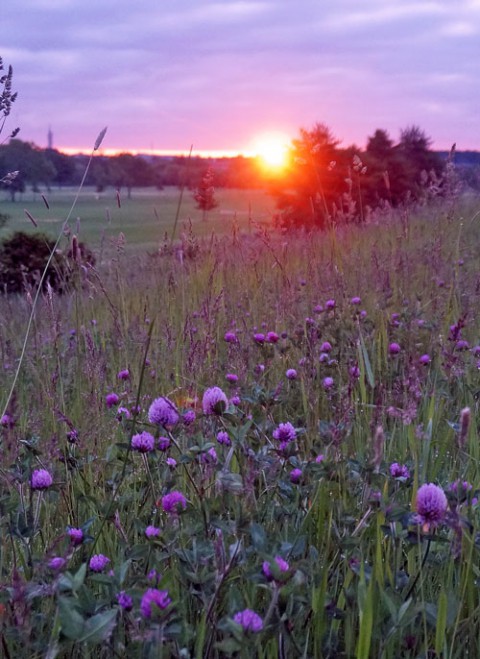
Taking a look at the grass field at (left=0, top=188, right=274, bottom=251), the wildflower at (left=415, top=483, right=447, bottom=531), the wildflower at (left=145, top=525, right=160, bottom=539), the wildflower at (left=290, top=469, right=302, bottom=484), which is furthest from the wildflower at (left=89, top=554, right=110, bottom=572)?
the grass field at (left=0, top=188, right=274, bottom=251)

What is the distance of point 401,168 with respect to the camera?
18906 mm

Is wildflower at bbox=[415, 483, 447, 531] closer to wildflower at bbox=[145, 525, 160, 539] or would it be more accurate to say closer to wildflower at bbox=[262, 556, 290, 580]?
wildflower at bbox=[262, 556, 290, 580]

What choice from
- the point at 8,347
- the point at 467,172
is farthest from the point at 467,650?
the point at 467,172

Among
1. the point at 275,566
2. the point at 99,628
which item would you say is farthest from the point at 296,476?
the point at 99,628

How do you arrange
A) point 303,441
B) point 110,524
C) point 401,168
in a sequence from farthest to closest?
point 401,168 → point 303,441 → point 110,524

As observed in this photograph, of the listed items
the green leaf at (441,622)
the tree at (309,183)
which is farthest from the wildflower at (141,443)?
the tree at (309,183)

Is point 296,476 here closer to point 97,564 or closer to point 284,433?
point 284,433

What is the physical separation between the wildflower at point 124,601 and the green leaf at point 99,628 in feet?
0.46

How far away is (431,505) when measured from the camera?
3.76ft

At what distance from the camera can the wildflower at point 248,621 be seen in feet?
3.19

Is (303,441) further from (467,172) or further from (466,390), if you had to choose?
(467,172)

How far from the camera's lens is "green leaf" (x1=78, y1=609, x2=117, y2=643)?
94 cm

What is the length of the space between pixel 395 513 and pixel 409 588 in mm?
159

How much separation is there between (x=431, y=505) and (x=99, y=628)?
571 millimetres
